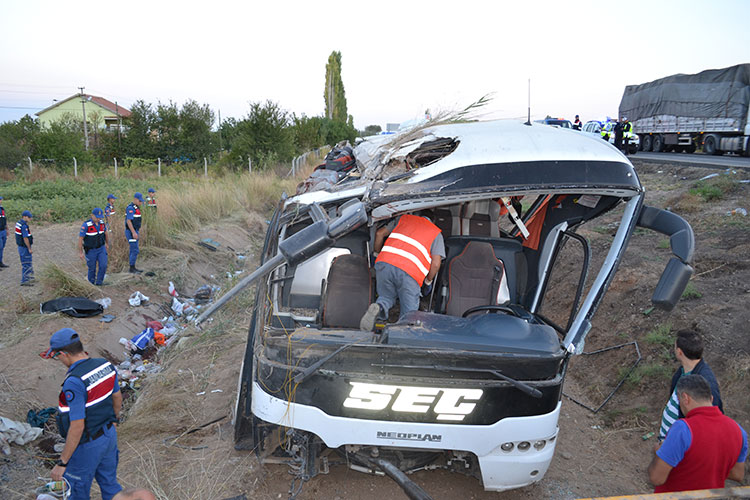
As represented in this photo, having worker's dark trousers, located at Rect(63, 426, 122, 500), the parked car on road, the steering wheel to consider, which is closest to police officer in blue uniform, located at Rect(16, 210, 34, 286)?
worker's dark trousers, located at Rect(63, 426, 122, 500)

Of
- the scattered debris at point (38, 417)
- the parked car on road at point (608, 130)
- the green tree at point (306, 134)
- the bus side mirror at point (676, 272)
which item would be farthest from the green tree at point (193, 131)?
the bus side mirror at point (676, 272)

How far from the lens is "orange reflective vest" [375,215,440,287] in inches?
158

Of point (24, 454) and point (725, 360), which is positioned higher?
point (725, 360)

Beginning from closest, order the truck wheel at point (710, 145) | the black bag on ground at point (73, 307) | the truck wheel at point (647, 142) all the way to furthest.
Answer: the black bag on ground at point (73, 307) → the truck wheel at point (710, 145) → the truck wheel at point (647, 142)

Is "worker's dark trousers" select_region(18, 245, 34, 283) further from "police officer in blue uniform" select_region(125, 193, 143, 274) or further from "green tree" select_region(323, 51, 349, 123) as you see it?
"green tree" select_region(323, 51, 349, 123)

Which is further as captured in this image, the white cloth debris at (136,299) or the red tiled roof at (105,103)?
the red tiled roof at (105,103)

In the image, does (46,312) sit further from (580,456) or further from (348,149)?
(348,149)

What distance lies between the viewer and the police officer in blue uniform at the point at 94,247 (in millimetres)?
8430

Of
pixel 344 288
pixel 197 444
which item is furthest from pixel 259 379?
pixel 197 444

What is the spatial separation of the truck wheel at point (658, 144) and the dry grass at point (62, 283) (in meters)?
25.0

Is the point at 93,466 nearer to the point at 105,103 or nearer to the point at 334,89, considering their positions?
the point at 334,89

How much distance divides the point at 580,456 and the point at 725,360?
173 cm

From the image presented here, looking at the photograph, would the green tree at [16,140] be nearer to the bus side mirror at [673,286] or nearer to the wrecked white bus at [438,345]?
the wrecked white bus at [438,345]

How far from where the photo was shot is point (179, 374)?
582 centimetres
